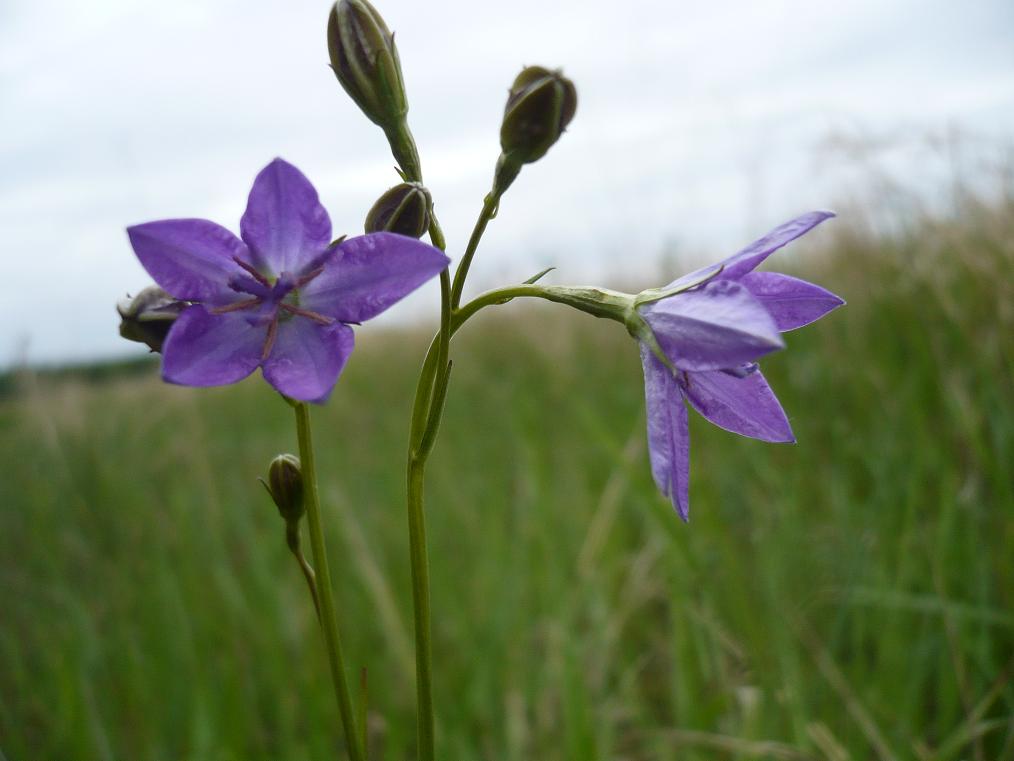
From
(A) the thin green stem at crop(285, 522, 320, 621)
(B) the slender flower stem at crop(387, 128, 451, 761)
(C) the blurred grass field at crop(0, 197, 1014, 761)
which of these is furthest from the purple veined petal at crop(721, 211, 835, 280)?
(C) the blurred grass field at crop(0, 197, 1014, 761)

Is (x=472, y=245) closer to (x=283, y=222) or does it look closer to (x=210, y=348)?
(x=283, y=222)

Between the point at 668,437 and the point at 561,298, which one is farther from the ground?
the point at 561,298

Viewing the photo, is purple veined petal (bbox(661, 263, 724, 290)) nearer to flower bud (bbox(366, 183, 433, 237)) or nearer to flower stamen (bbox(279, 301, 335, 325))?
flower bud (bbox(366, 183, 433, 237))

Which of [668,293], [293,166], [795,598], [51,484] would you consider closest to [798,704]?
[795,598]

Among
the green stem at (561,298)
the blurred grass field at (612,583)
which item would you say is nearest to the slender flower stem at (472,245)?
the green stem at (561,298)

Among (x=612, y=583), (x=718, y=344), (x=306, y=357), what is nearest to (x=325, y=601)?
(x=306, y=357)

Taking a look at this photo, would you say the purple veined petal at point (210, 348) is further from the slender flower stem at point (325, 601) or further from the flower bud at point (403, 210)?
the flower bud at point (403, 210)
